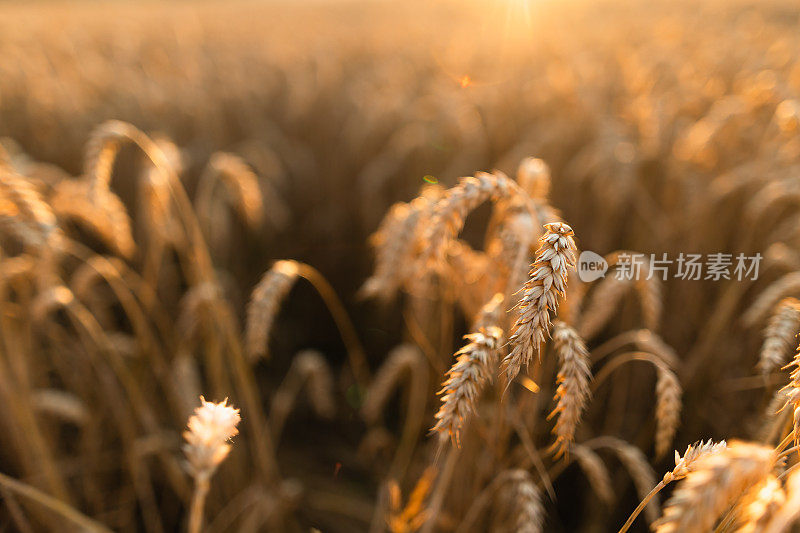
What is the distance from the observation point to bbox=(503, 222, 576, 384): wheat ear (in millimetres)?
656

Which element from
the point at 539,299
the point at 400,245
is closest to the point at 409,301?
the point at 400,245

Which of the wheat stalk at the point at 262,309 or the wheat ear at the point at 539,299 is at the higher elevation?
the wheat ear at the point at 539,299

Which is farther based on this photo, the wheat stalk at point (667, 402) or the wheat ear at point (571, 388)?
the wheat stalk at point (667, 402)

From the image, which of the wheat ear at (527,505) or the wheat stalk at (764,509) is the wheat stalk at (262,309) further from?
the wheat stalk at (764,509)

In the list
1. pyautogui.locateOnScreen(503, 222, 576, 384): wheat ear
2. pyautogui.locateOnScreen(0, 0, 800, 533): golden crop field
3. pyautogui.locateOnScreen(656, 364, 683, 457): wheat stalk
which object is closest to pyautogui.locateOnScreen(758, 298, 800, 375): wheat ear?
pyautogui.locateOnScreen(0, 0, 800, 533): golden crop field

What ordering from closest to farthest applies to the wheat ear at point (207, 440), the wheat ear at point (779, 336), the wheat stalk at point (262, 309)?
the wheat ear at point (207, 440)
the wheat ear at point (779, 336)
the wheat stalk at point (262, 309)

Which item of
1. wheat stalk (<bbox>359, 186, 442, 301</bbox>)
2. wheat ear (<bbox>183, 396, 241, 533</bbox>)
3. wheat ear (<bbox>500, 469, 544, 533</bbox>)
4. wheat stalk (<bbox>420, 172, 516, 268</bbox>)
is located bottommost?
wheat ear (<bbox>500, 469, 544, 533</bbox>)

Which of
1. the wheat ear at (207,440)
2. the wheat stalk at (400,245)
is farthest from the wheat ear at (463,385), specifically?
the wheat stalk at (400,245)

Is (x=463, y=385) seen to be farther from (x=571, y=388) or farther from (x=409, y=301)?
(x=409, y=301)

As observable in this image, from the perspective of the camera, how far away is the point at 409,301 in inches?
75.7

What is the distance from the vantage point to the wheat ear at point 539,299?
2.15 ft

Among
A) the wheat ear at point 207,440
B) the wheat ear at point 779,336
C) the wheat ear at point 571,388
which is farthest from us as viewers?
the wheat ear at point 779,336

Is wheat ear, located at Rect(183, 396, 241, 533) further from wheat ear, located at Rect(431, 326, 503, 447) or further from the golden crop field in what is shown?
wheat ear, located at Rect(431, 326, 503, 447)

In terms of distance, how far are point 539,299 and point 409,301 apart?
1272mm
